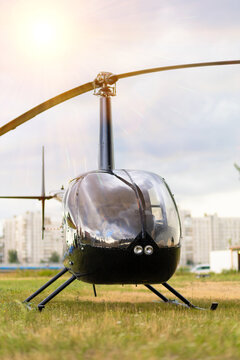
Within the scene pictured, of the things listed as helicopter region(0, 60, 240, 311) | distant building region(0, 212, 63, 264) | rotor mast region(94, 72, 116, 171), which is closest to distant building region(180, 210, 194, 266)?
distant building region(0, 212, 63, 264)

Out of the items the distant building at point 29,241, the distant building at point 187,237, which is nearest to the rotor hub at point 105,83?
the distant building at point 187,237

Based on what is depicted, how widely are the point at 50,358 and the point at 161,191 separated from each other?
4.63 metres

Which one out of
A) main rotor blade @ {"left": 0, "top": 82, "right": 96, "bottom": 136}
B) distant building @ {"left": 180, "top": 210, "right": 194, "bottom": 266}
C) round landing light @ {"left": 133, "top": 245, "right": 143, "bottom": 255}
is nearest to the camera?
round landing light @ {"left": 133, "top": 245, "right": 143, "bottom": 255}

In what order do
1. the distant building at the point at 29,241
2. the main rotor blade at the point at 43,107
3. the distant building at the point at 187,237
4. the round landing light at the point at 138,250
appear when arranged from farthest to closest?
the distant building at the point at 29,241, the distant building at the point at 187,237, the main rotor blade at the point at 43,107, the round landing light at the point at 138,250

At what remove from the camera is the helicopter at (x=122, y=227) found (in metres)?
8.12

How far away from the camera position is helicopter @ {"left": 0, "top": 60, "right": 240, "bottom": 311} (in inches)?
320

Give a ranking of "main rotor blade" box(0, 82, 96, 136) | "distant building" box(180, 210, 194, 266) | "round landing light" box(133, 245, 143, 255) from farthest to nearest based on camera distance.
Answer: "distant building" box(180, 210, 194, 266)
"main rotor blade" box(0, 82, 96, 136)
"round landing light" box(133, 245, 143, 255)

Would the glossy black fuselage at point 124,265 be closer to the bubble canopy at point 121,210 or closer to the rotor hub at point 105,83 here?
the bubble canopy at point 121,210

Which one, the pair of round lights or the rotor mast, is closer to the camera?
the pair of round lights

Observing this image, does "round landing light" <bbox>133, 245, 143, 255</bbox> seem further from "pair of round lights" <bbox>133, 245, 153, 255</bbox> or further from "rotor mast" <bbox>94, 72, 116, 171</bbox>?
"rotor mast" <bbox>94, 72, 116, 171</bbox>

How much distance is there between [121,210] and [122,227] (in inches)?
11.3

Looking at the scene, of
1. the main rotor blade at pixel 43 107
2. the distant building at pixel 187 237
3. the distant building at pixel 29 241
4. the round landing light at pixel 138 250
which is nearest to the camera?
the round landing light at pixel 138 250

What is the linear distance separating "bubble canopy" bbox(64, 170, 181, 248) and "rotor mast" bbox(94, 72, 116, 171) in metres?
0.93

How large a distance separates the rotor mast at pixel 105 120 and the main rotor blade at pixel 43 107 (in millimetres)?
230
